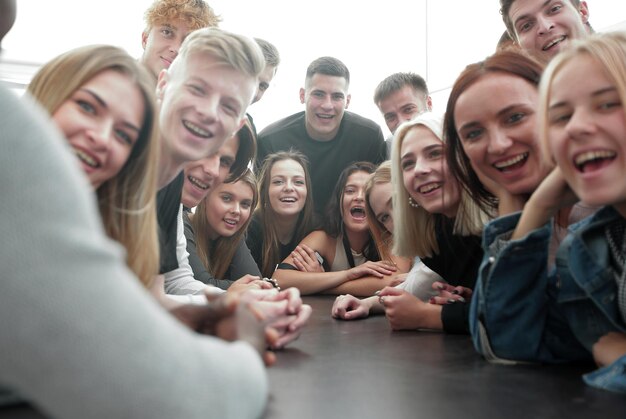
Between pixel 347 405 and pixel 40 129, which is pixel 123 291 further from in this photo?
pixel 347 405

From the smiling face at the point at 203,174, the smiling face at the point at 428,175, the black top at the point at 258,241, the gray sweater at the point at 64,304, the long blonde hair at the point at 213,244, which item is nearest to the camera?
the gray sweater at the point at 64,304

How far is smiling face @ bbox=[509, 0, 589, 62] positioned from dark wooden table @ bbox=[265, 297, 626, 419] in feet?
3.83

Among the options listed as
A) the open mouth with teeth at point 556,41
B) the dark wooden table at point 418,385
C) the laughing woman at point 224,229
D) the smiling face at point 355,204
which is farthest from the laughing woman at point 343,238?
the dark wooden table at point 418,385

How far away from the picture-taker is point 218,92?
3.58 feet

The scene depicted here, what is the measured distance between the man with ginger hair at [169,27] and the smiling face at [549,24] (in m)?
1.14

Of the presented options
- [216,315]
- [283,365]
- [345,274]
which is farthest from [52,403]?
[345,274]

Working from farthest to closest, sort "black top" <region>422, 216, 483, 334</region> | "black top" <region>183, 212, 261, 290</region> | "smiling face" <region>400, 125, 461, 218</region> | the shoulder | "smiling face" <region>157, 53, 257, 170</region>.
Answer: the shoulder, "black top" <region>183, 212, 261, 290</region>, "smiling face" <region>400, 125, 461, 218</region>, "black top" <region>422, 216, 483, 334</region>, "smiling face" <region>157, 53, 257, 170</region>

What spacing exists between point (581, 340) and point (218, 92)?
79 centimetres

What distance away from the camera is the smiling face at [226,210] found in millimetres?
2197

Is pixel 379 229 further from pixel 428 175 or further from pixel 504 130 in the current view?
pixel 504 130

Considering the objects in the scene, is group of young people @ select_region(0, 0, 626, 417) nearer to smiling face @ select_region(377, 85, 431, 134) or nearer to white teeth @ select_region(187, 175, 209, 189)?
white teeth @ select_region(187, 175, 209, 189)

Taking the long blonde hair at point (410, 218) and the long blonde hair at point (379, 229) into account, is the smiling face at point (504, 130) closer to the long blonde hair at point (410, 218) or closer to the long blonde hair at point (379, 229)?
the long blonde hair at point (410, 218)

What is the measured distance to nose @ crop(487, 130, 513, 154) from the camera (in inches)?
43.8

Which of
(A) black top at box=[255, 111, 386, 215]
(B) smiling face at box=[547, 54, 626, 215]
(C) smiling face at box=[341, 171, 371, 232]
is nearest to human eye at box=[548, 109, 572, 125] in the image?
(B) smiling face at box=[547, 54, 626, 215]
